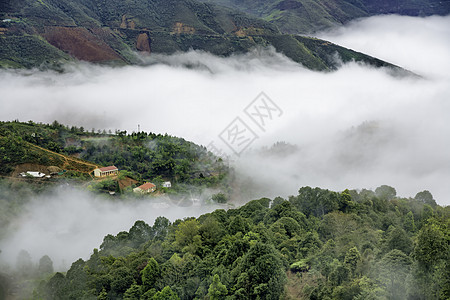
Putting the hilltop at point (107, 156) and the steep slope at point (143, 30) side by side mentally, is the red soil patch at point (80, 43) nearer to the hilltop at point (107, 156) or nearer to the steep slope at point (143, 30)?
the steep slope at point (143, 30)

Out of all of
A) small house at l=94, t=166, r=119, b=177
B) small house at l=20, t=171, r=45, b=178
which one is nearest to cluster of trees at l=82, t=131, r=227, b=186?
small house at l=94, t=166, r=119, b=177

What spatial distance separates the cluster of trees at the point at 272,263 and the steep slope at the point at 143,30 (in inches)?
4238

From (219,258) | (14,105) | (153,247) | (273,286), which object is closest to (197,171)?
(153,247)

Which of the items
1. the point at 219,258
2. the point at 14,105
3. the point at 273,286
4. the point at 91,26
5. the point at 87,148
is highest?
the point at 91,26

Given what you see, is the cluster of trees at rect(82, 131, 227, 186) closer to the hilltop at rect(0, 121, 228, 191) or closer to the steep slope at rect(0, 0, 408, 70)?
the hilltop at rect(0, 121, 228, 191)

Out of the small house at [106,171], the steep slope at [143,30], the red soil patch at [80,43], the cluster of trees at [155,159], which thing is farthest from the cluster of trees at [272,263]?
the steep slope at [143,30]

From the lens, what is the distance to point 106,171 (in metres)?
62.0

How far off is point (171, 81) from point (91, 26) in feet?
106

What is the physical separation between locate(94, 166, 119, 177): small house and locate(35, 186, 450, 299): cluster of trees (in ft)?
84.5

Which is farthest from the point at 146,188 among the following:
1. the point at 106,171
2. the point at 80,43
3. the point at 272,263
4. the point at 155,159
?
the point at 80,43

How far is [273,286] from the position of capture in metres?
22.7

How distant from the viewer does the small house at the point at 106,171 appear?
61.4 meters

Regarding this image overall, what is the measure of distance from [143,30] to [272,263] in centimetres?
14239

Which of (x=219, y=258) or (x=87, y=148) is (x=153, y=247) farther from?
(x=87, y=148)
